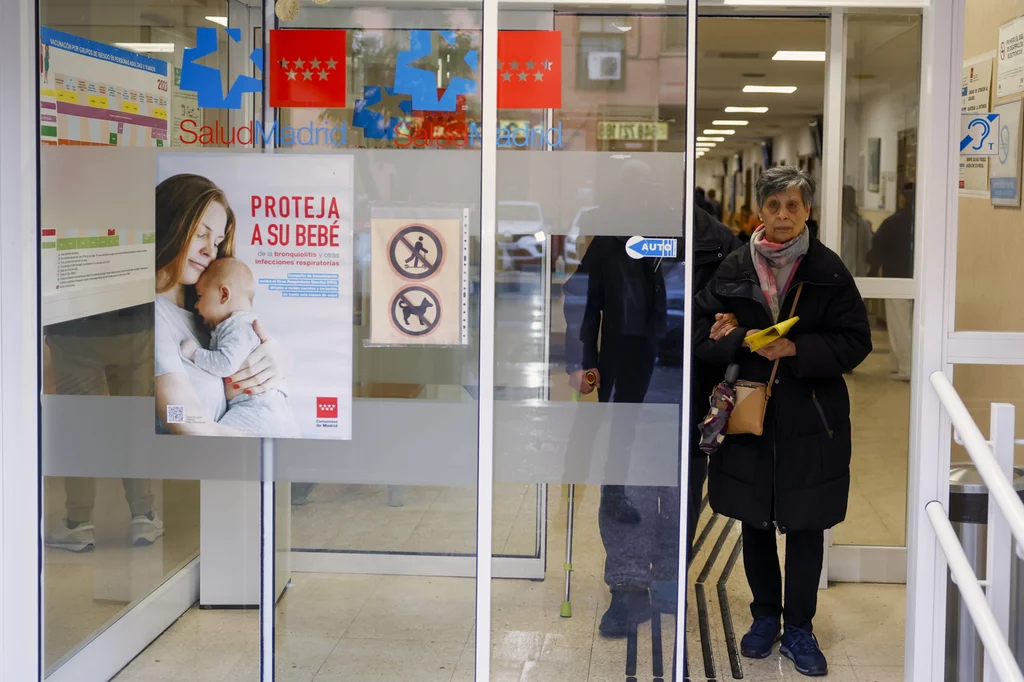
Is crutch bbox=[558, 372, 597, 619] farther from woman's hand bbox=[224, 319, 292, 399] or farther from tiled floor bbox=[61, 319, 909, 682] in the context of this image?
woman's hand bbox=[224, 319, 292, 399]

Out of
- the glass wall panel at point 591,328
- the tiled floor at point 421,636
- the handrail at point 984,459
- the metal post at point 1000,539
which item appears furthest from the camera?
the tiled floor at point 421,636

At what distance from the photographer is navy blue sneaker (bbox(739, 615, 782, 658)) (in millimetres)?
4031

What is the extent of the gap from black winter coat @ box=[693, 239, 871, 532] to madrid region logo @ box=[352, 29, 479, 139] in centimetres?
125

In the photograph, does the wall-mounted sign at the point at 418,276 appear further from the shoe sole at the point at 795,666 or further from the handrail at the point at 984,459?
the shoe sole at the point at 795,666

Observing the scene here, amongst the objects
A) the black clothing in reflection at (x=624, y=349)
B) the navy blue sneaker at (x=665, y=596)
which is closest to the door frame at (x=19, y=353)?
the black clothing in reflection at (x=624, y=349)

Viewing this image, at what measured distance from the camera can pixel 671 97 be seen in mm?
3146

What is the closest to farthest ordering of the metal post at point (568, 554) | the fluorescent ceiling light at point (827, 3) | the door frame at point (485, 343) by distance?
the door frame at point (485, 343)
the metal post at point (568, 554)
the fluorescent ceiling light at point (827, 3)

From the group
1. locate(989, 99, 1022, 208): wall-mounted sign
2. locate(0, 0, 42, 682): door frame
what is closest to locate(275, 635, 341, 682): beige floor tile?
locate(0, 0, 42, 682): door frame

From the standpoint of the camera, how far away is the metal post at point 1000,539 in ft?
9.53

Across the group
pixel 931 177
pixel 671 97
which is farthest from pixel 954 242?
pixel 671 97

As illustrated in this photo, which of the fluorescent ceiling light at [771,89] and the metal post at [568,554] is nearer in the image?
the metal post at [568,554]

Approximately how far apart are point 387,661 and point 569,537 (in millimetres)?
761

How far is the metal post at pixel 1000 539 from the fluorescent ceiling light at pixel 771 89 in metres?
10.2

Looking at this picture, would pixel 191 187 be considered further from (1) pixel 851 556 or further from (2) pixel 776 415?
(1) pixel 851 556
